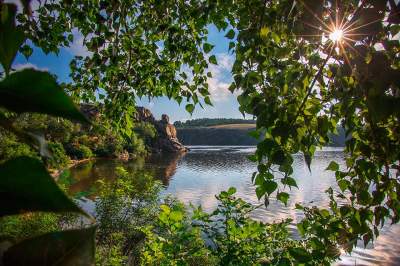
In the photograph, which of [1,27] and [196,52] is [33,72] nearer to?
[1,27]

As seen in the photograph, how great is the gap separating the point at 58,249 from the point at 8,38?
230 mm

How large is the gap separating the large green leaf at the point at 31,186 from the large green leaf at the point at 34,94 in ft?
0.17

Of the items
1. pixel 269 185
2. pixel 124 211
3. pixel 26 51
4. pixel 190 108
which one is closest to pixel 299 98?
pixel 269 185

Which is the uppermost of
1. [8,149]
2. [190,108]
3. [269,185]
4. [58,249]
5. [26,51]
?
[26,51]

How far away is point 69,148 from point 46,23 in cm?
5551

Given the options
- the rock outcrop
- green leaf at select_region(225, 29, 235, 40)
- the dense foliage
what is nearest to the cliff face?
the rock outcrop

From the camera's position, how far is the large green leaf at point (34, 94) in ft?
1.00

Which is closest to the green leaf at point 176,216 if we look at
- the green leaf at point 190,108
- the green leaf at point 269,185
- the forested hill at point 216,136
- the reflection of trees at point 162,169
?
the green leaf at point 190,108

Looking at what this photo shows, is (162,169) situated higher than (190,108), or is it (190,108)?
(190,108)

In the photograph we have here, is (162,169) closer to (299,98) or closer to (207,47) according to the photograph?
(207,47)

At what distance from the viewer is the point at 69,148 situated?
184 ft

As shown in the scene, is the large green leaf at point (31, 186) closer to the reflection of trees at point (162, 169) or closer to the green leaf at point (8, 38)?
the green leaf at point (8, 38)

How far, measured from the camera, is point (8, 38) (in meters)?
0.36

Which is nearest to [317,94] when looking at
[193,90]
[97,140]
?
[193,90]
